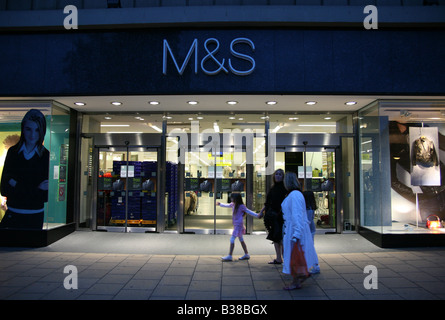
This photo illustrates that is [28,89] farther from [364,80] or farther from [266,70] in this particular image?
[364,80]

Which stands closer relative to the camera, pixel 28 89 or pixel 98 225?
pixel 28 89

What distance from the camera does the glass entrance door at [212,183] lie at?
28.1 ft

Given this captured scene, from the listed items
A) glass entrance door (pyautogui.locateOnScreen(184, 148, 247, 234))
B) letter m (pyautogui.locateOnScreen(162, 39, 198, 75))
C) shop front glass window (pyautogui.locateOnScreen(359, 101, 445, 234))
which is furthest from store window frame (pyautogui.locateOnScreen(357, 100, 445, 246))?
letter m (pyautogui.locateOnScreen(162, 39, 198, 75))

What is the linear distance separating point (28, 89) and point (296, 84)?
651 centimetres

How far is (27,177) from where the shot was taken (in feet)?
24.6

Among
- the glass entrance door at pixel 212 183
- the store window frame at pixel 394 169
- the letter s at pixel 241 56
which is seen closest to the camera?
the letter s at pixel 241 56

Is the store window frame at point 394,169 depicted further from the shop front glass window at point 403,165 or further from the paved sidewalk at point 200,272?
the paved sidewalk at point 200,272

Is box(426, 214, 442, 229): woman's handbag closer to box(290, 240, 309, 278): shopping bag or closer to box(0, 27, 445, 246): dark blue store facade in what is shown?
box(0, 27, 445, 246): dark blue store facade

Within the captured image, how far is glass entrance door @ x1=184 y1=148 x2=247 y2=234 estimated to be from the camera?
855 centimetres

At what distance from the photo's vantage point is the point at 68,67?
23.6 feet

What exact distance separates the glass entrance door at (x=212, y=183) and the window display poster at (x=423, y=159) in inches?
181

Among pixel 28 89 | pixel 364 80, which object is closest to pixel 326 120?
pixel 364 80

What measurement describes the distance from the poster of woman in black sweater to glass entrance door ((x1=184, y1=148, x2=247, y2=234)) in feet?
12.2

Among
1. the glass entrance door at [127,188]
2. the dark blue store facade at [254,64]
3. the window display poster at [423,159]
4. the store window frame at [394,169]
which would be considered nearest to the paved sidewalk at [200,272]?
the store window frame at [394,169]
